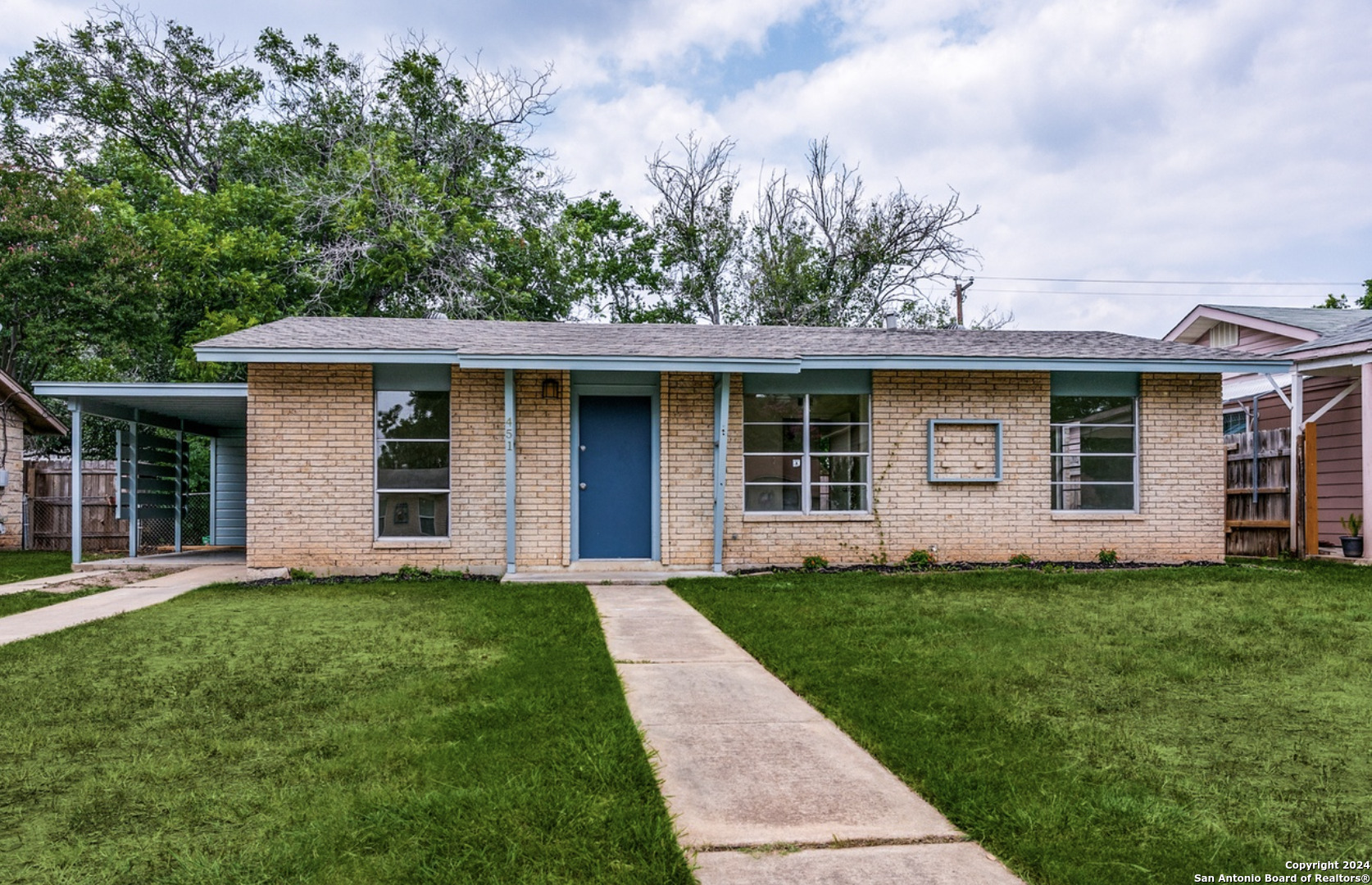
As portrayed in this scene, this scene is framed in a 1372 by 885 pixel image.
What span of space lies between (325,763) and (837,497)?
28.7 feet

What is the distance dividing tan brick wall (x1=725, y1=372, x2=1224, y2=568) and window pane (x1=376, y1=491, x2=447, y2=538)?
3.66 metres

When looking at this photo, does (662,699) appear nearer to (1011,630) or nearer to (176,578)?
(1011,630)

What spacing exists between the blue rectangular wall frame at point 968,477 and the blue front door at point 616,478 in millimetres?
3708

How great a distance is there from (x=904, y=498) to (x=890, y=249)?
1659 cm

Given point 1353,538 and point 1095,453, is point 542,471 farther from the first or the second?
point 1353,538

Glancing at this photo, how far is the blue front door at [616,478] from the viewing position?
11.0 meters

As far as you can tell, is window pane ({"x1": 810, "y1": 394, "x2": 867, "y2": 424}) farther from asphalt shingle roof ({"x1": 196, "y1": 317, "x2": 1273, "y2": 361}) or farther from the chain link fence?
the chain link fence

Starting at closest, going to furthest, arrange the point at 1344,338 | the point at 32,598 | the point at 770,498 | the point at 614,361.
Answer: the point at 32,598
the point at 614,361
the point at 770,498
the point at 1344,338

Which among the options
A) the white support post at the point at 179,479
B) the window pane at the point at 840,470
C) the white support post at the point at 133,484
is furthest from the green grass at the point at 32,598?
the window pane at the point at 840,470

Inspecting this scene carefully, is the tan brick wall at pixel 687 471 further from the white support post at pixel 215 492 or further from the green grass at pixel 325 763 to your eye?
the white support post at pixel 215 492

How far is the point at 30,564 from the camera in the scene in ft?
42.7

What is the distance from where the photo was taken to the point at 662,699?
449 cm

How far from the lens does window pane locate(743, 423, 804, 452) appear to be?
37.0 feet

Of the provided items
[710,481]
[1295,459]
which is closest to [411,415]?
[710,481]
